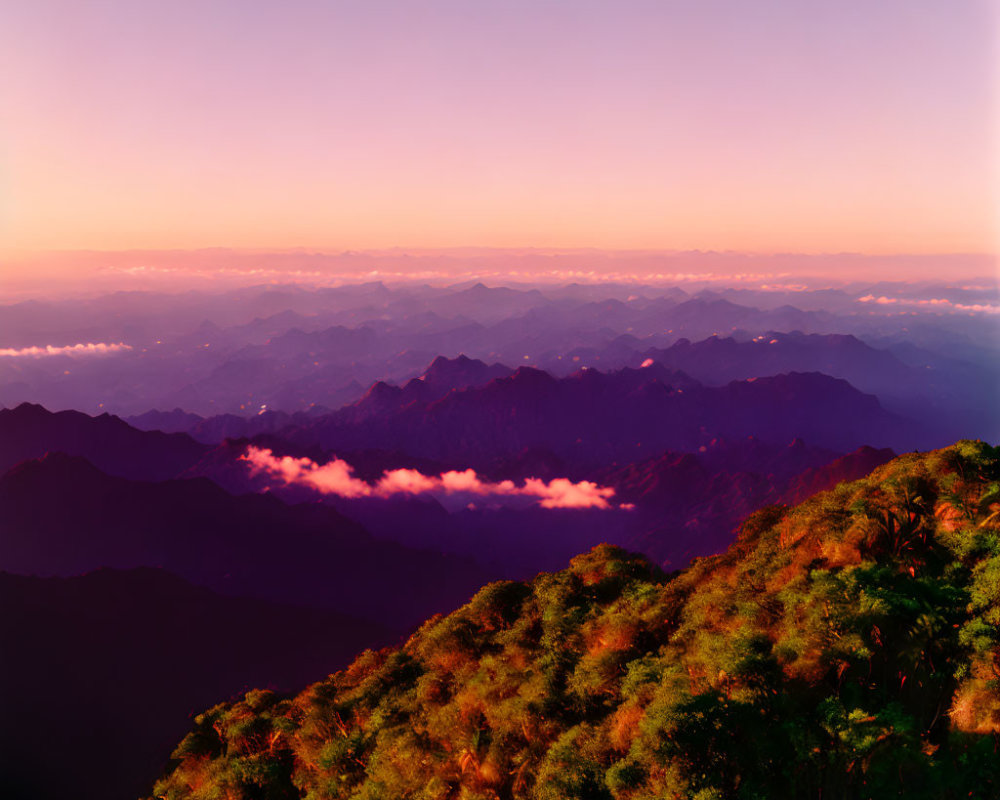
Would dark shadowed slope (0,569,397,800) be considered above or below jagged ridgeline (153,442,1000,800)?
below

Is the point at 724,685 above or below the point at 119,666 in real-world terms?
above

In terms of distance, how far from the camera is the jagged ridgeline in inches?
755

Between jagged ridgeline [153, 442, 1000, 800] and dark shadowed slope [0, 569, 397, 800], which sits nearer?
jagged ridgeline [153, 442, 1000, 800]

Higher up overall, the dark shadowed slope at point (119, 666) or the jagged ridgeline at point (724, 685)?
the jagged ridgeline at point (724, 685)

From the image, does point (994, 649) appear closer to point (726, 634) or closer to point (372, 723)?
point (726, 634)

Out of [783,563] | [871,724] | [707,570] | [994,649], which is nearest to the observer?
[871,724]

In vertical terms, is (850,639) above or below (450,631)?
above

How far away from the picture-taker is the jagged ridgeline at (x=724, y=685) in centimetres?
1919

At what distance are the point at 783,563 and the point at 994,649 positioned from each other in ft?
31.1


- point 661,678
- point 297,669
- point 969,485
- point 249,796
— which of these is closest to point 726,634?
point 661,678

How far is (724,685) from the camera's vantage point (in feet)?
71.0

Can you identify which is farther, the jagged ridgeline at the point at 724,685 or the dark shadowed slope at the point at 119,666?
the dark shadowed slope at the point at 119,666

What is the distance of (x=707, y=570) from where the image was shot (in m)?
35.5

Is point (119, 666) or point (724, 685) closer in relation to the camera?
point (724, 685)
